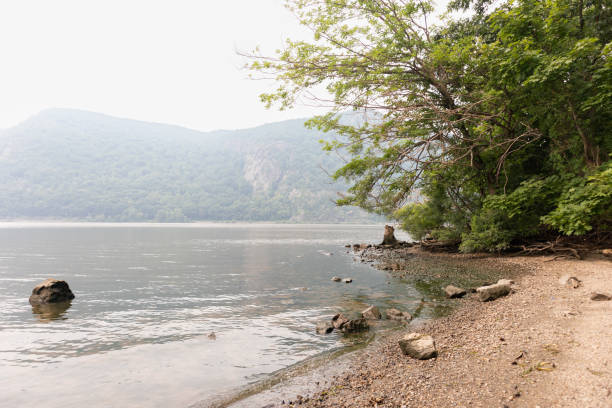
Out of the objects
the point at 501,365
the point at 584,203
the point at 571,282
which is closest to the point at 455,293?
the point at 571,282

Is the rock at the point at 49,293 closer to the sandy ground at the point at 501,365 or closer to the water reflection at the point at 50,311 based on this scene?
the water reflection at the point at 50,311

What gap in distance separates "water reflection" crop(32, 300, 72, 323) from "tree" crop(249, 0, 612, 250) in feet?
45.8

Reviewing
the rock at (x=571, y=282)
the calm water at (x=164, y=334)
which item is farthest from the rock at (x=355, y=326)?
the rock at (x=571, y=282)

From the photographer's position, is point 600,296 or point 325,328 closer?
point 600,296

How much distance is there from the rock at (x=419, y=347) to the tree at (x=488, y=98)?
8799mm

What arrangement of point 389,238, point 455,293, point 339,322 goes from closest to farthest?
1. point 339,322
2. point 455,293
3. point 389,238

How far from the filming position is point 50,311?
1407 cm

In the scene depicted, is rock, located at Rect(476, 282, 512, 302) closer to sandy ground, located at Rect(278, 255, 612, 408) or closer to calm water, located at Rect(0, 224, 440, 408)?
sandy ground, located at Rect(278, 255, 612, 408)

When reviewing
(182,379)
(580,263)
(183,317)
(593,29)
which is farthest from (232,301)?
(593,29)

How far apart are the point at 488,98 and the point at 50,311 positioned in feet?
74.0

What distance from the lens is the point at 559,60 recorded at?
14.1m

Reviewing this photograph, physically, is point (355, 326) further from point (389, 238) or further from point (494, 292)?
point (389, 238)

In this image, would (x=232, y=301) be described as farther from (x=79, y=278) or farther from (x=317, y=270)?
(x=79, y=278)

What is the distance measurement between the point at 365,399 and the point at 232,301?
11449 millimetres
